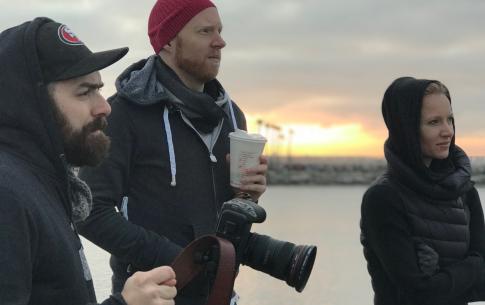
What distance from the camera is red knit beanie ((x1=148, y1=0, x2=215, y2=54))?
1.85 m

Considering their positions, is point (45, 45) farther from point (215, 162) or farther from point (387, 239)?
point (387, 239)

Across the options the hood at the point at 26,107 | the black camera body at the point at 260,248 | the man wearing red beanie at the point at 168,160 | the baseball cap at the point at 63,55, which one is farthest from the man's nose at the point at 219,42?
the hood at the point at 26,107

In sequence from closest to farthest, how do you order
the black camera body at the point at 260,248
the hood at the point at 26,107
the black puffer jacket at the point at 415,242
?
the hood at the point at 26,107 < the black camera body at the point at 260,248 < the black puffer jacket at the point at 415,242

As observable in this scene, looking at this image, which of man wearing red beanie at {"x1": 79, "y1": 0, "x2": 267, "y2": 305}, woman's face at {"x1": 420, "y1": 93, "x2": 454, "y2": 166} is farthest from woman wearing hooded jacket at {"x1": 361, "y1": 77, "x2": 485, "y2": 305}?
man wearing red beanie at {"x1": 79, "y1": 0, "x2": 267, "y2": 305}

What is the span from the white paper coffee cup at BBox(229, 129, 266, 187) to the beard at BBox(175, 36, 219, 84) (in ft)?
0.67

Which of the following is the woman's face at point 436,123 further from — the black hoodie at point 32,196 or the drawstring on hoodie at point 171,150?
the black hoodie at point 32,196

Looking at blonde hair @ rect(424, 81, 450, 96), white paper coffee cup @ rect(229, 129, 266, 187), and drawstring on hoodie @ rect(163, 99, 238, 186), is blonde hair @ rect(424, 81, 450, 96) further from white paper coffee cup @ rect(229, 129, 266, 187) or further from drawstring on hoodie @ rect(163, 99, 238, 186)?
drawstring on hoodie @ rect(163, 99, 238, 186)

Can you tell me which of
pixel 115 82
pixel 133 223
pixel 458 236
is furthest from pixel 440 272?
pixel 115 82

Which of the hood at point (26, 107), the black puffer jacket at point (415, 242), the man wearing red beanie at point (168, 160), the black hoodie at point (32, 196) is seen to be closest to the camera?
the black hoodie at point (32, 196)

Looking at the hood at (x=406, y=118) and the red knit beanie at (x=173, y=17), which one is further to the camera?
the hood at (x=406, y=118)

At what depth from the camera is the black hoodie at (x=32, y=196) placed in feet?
3.33

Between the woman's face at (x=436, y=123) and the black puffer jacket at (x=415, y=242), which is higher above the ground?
the woman's face at (x=436, y=123)

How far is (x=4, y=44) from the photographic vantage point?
3.96 ft

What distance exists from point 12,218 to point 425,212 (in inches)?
50.6
